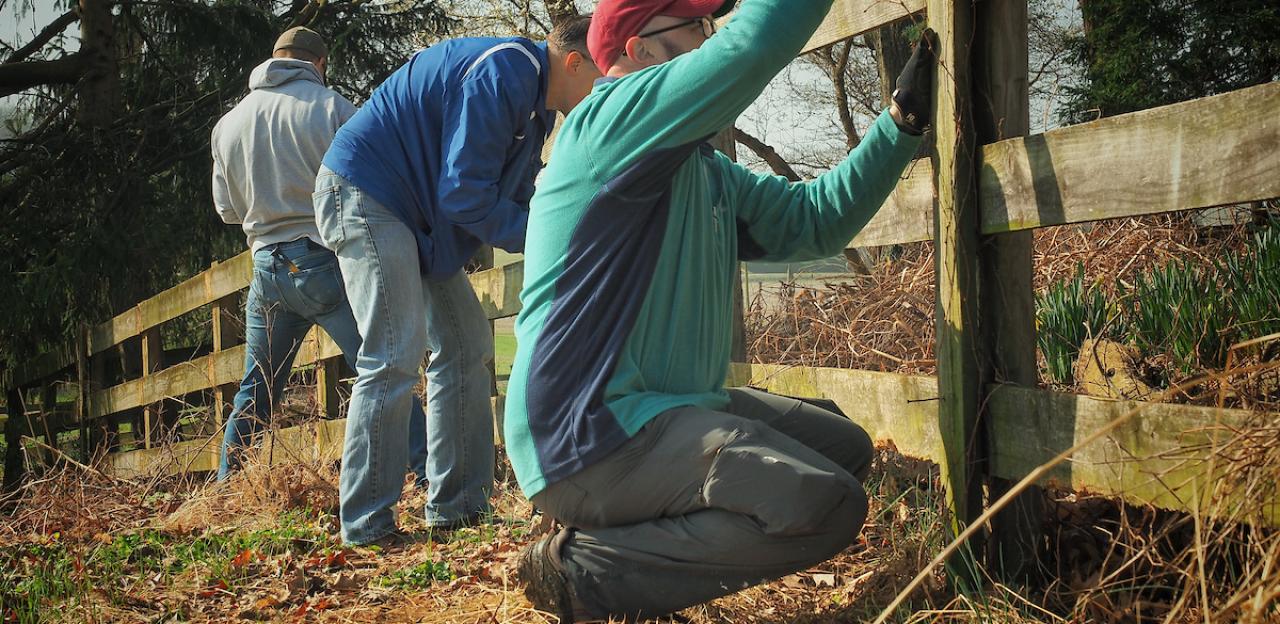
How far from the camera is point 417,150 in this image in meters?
3.70

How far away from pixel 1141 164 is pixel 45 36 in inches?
383

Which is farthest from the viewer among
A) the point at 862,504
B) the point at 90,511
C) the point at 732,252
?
the point at 90,511

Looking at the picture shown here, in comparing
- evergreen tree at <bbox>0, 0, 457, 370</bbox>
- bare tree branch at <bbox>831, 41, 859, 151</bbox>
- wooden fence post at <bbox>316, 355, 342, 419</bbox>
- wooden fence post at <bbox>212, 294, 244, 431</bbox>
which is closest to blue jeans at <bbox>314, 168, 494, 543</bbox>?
wooden fence post at <bbox>316, 355, 342, 419</bbox>

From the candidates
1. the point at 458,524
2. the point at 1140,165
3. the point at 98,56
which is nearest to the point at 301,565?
the point at 458,524

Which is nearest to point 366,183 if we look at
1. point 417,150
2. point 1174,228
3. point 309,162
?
point 417,150

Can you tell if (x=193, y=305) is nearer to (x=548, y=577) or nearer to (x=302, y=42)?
(x=302, y=42)

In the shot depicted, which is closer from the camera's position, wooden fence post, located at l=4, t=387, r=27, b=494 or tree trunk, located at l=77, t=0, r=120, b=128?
tree trunk, located at l=77, t=0, r=120, b=128

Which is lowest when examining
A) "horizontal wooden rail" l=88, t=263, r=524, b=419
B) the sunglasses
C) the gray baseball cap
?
"horizontal wooden rail" l=88, t=263, r=524, b=419

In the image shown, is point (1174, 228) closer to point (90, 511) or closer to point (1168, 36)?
point (1168, 36)

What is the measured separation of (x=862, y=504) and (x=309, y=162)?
321 cm

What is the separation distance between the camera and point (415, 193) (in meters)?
3.76

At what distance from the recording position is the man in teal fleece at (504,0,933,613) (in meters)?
2.27

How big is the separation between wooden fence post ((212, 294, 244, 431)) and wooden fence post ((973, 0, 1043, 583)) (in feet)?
17.6

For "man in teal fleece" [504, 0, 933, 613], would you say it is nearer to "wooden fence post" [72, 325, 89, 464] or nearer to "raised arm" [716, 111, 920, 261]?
"raised arm" [716, 111, 920, 261]
